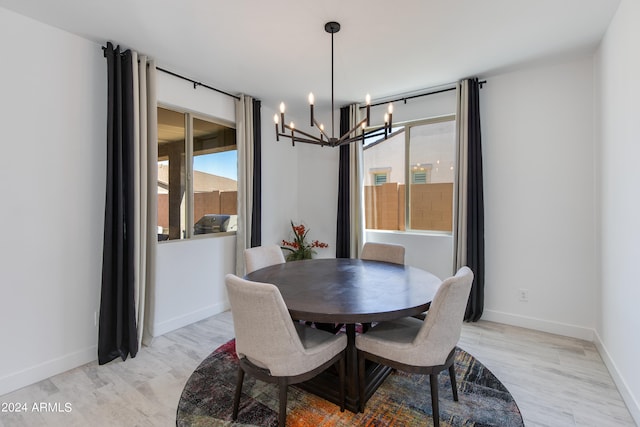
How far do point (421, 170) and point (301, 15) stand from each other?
238cm

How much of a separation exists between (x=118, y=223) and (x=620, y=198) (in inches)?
153

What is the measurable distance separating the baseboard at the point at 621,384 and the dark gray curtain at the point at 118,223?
11.7 ft

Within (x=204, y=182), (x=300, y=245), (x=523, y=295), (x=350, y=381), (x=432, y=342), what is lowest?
(x=350, y=381)

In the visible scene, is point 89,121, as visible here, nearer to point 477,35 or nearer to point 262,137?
point 262,137

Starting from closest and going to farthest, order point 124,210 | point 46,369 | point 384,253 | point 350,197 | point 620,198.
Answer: point 620,198
point 46,369
point 124,210
point 384,253
point 350,197

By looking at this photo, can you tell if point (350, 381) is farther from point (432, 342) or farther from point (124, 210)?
point (124, 210)

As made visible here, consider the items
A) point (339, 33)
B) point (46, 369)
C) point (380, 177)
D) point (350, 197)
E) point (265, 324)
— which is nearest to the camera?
point (265, 324)

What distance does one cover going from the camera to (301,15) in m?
2.22

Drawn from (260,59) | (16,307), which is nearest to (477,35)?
(260,59)

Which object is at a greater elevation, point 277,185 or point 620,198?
point 277,185

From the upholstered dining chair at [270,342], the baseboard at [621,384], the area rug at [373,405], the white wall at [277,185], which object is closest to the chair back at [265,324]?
the upholstered dining chair at [270,342]

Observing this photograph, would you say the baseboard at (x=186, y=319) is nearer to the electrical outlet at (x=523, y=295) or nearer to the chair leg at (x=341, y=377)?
the chair leg at (x=341, y=377)

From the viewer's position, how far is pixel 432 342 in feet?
5.51

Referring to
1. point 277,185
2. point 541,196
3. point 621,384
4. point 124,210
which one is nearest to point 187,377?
point 124,210
